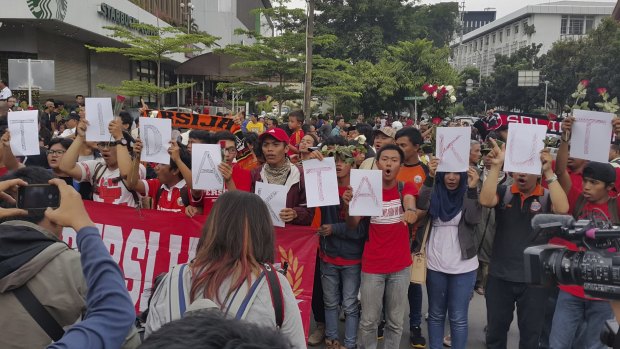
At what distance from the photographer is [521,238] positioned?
445 cm

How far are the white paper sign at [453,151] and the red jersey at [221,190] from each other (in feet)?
5.46

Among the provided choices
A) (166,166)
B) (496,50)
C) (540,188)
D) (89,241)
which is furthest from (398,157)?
(496,50)

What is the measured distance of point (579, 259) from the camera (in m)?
2.15

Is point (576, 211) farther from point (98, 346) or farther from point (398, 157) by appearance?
point (98, 346)

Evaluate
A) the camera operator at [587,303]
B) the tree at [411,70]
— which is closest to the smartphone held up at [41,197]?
the camera operator at [587,303]

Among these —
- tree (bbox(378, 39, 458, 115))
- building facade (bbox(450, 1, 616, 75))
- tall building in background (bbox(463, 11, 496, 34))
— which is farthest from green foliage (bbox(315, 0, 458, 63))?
tall building in background (bbox(463, 11, 496, 34))

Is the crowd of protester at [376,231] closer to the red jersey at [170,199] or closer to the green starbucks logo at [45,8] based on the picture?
the red jersey at [170,199]

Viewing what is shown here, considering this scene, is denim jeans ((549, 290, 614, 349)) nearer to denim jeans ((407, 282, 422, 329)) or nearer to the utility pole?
denim jeans ((407, 282, 422, 329))

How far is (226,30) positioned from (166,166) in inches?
1648

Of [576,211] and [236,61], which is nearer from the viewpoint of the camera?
[576,211]

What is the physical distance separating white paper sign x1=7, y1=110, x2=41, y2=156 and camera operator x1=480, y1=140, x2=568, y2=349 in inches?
159

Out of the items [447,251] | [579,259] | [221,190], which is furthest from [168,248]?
[579,259]

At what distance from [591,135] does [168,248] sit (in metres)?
3.43

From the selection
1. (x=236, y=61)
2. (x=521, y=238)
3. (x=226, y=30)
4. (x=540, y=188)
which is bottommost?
(x=521, y=238)
